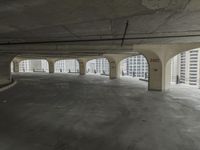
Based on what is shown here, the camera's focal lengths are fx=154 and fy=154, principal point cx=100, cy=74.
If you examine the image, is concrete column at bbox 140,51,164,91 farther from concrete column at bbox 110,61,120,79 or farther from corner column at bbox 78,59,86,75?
corner column at bbox 78,59,86,75

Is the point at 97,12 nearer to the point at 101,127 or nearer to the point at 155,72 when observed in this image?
the point at 101,127

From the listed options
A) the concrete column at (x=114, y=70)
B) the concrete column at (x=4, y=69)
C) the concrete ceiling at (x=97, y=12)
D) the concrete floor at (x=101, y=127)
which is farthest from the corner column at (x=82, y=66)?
the concrete ceiling at (x=97, y=12)

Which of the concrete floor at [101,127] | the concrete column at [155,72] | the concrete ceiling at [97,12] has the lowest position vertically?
the concrete floor at [101,127]

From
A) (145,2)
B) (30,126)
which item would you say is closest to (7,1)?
(145,2)

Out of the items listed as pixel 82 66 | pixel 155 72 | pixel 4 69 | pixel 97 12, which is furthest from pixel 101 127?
pixel 82 66

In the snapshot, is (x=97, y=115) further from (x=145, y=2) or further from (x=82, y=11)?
(x=145, y=2)

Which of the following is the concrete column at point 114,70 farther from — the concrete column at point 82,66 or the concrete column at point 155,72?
the concrete column at point 155,72

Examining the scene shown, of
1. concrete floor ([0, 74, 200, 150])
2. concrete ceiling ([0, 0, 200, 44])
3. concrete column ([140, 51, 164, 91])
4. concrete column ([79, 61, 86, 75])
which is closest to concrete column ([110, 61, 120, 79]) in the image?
concrete column ([79, 61, 86, 75])

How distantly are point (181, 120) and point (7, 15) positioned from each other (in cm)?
625

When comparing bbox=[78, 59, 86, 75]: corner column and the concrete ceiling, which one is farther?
bbox=[78, 59, 86, 75]: corner column

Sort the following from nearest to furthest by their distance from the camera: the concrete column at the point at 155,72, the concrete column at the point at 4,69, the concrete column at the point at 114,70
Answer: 1. the concrete column at the point at 155,72
2. the concrete column at the point at 4,69
3. the concrete column at the point at 114,70

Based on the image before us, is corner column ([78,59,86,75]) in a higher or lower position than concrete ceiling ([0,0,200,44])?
lower

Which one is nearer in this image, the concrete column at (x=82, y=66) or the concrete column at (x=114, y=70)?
the concrete column at (x=114, y=70)

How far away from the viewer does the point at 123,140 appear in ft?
13.6
